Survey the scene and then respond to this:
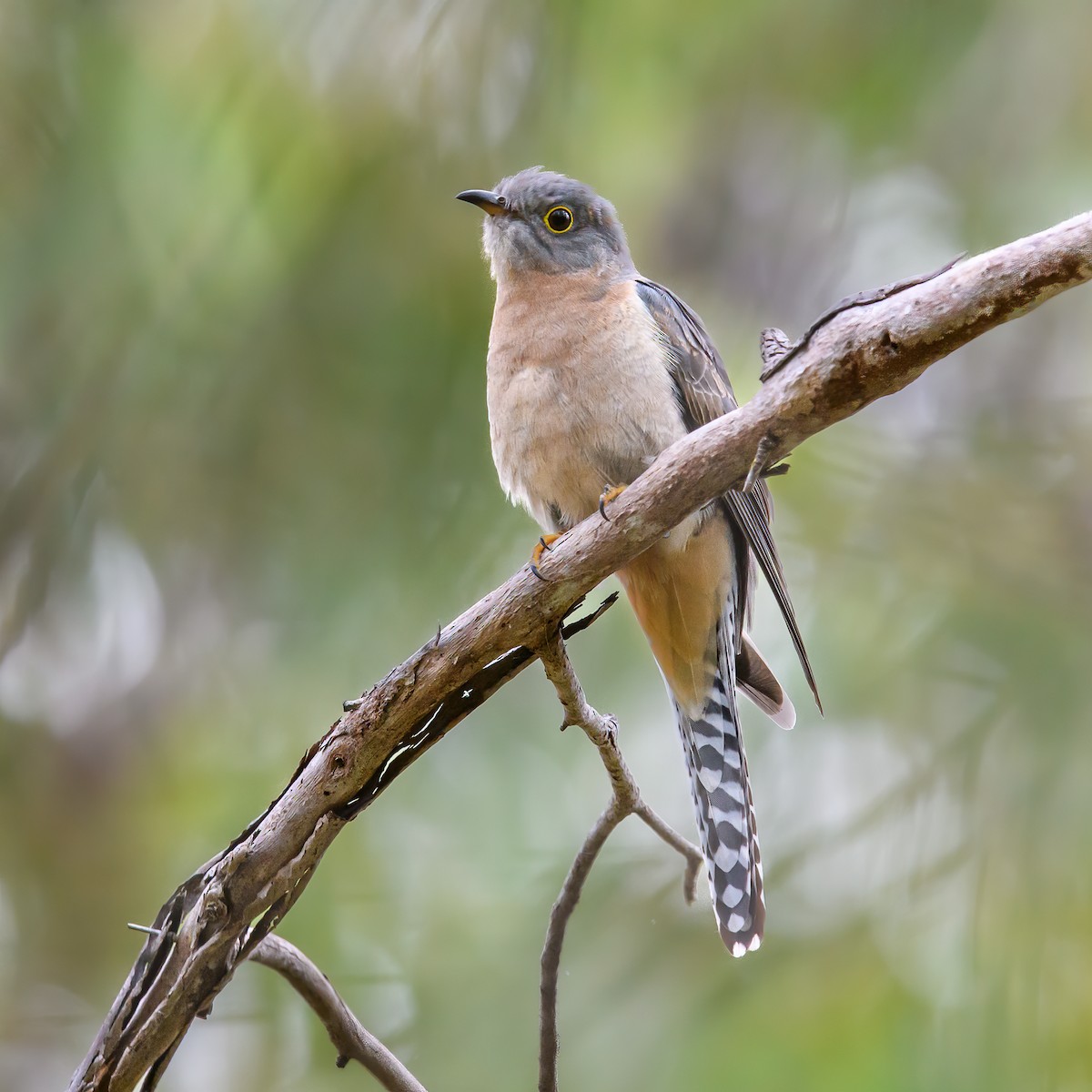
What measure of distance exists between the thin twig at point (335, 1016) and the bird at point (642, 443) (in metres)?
1.11


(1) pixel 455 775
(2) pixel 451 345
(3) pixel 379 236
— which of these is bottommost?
(1) pixel 455 775

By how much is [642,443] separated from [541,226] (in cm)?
94

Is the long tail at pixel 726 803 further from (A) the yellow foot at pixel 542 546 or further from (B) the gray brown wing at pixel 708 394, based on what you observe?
(A) the yellow foot at pixel 542 546

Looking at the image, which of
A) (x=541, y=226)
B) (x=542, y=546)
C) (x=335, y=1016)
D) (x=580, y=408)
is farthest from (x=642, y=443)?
(x=335, y=1016)

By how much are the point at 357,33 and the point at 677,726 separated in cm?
241

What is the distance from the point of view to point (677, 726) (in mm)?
3604

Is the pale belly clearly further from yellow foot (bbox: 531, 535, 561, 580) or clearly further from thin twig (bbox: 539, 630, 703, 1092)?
thin twig (bbox: 539, 630, 703, 1092)

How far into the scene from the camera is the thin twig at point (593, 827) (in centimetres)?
232

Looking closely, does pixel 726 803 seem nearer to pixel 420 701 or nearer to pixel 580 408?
pixel 580 408

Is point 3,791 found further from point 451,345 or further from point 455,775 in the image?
point 451,345

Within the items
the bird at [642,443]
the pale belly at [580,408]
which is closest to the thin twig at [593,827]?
the bird at [642,443]

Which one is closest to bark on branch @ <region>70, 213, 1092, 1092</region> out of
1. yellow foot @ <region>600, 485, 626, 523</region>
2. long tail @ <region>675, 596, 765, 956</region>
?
yellow foot @ <region>600, 485, 626, 523</region>

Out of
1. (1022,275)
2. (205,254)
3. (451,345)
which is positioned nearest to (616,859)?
(451,345)

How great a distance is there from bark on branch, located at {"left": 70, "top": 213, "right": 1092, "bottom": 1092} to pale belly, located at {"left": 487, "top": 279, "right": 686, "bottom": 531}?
3.13 feet
